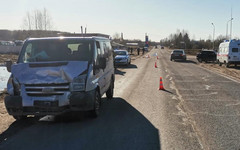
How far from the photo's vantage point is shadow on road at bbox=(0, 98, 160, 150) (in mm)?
4777

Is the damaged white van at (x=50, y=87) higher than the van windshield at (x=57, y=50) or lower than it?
lower

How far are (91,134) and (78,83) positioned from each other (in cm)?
128

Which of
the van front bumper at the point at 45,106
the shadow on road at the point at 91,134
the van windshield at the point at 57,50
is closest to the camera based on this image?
the shadow on road at the point at 91,134

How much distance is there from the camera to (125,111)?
7496mm

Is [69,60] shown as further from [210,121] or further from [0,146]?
[210,121]

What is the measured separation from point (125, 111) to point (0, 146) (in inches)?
144

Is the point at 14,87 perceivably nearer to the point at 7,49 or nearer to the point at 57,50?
the point at 57,50

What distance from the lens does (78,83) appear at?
598 centimetres

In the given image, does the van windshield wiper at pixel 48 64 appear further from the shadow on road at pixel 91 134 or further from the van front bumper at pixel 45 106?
the shadow on road at pixel 91 134

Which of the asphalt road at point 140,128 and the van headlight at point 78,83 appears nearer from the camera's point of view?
the asphalt road at point 140,128

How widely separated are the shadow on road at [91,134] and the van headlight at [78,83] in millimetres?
918

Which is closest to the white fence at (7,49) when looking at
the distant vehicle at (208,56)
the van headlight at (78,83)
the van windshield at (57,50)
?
the distant vehicle at (208,56)

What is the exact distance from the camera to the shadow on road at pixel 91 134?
15.7 feet

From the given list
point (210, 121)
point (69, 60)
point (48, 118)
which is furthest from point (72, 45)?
point (210, 121)
